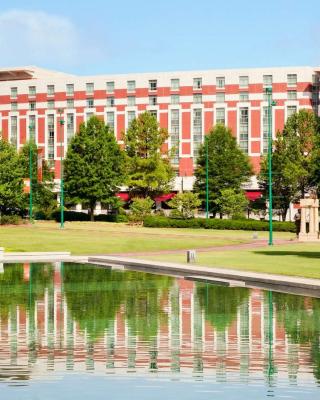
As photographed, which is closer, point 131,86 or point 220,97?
point 220,97

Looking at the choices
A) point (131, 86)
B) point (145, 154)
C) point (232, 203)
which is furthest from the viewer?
point (131, 86)

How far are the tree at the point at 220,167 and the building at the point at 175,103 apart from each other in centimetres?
1887

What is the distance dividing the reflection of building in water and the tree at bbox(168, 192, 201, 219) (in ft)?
238

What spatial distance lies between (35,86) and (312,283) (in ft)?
376

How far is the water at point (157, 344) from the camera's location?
41.8 ft

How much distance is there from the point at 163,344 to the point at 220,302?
8.27 meters

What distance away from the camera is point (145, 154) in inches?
4045

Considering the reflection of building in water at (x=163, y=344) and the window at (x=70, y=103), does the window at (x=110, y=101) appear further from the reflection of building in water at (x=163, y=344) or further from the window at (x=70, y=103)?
the reflection of building in water at (x=163, y=344)

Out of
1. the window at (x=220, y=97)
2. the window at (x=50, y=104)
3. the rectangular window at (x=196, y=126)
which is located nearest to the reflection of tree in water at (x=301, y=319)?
the rectangular window at (x=196, y=126)

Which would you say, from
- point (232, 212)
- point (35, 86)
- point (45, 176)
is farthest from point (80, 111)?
point (232, 212)

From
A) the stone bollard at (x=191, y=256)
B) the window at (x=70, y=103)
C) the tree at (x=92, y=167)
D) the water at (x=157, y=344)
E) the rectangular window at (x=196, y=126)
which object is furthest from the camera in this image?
the window at (x=70, y=103)

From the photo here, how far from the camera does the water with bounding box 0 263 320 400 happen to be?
12.7 m

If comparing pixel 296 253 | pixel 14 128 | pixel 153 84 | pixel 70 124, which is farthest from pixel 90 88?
pixel 296 253

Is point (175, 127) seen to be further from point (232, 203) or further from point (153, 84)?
point (232, 203)
